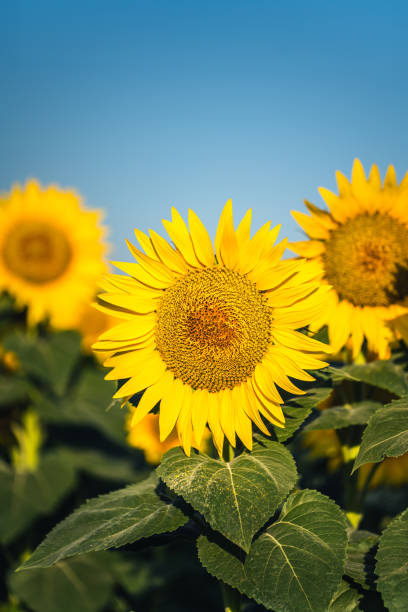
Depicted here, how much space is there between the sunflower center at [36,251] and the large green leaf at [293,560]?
361 centimetres

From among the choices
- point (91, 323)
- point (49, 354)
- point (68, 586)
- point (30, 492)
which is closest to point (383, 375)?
point (49, 354)

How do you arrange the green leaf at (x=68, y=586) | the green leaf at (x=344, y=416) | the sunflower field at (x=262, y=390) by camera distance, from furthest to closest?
the green leaf at (x=68, y=586)
the green leaf at (x=344, y=416)
the sunflower field at (x=262, y=390)

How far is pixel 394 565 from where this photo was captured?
1.54m

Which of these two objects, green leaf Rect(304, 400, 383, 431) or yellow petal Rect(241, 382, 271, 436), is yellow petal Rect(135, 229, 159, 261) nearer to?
yellow petal Rect(241, 382, 271, 436)

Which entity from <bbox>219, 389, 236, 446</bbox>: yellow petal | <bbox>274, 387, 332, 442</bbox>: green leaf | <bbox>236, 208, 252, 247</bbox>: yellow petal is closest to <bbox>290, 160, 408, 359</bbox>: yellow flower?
<bbox>274, 387, 332, 442</bbox>: green leaf

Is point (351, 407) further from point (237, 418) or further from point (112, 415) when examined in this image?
point (112, 415)

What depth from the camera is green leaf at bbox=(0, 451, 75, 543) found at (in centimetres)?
402

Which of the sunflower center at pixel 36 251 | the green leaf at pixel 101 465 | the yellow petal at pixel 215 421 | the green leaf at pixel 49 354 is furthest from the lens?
the sunflower center at pixel 36 251

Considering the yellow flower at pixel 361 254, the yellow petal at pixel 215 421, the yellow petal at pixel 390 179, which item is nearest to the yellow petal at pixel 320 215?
the yellow flower at pixel 361 254

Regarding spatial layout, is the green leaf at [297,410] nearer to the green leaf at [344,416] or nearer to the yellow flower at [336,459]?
the green leaf at [344,416]

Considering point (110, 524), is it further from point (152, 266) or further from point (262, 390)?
point (152, 266)

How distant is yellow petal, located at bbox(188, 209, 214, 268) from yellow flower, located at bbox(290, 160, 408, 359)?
2.11ft

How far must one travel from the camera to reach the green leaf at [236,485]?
1514 mm

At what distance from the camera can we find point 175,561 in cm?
421
